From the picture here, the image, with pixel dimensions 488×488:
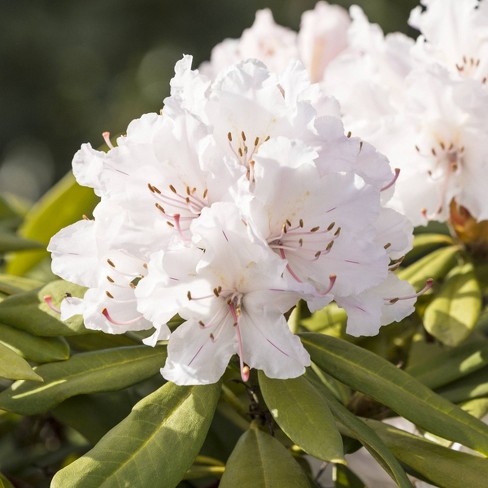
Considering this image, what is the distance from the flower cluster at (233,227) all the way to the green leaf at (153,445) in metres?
0.03

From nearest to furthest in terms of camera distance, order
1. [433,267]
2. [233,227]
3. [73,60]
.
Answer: [233,227] → [433,267] → [73,60]

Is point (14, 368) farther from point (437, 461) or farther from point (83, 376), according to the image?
point (437, 461)

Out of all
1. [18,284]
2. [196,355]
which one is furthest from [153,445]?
[18,284]

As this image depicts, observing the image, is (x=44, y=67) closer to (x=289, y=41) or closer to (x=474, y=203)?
(x=289, y=41)

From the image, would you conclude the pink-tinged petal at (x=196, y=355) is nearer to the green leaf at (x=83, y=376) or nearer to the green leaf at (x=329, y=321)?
the green leaf at (x=83, y=376)

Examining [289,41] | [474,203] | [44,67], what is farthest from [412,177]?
[44,67]

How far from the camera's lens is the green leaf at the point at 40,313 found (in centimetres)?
84

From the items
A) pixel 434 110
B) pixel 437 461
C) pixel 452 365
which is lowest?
pixel 437 461

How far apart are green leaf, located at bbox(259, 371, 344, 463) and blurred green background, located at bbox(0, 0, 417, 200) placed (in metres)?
3.34

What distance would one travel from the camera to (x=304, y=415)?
2.51 ft

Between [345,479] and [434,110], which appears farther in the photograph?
[434,110]

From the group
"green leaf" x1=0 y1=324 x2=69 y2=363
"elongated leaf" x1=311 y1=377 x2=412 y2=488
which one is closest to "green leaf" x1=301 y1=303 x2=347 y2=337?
"elongated leaf" x1=311 y1=377 x2=412 y2=488

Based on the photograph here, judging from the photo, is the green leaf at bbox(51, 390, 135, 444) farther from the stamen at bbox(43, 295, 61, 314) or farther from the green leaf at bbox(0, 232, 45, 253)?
the green leaf at bbox(0, 232, 45, 253)

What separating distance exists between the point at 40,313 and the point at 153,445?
0.17 metres
